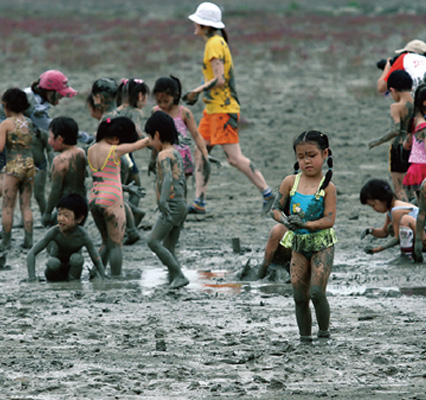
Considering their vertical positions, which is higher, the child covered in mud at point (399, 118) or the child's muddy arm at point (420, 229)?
the child covered in mud at point (399, 118)

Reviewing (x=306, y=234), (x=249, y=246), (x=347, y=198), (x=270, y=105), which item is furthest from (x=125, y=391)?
(x=270, y=105)

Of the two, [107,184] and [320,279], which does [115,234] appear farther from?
[320,279]

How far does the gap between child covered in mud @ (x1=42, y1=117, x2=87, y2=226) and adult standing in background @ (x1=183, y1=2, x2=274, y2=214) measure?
252cm

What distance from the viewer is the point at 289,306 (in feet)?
21.5

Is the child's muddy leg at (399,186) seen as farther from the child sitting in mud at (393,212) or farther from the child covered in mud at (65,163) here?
the child covered in mud at (65,163)

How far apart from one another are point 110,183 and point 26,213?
181 cm

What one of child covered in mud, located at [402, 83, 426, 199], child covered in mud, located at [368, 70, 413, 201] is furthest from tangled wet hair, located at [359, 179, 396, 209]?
child covered in mud, located at [368, 70, 413, 201]

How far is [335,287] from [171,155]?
1.77m

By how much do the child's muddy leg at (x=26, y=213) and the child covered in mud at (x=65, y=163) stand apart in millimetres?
995

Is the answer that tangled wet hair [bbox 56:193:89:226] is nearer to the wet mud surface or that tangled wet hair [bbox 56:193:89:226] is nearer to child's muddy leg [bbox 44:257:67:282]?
child's muddy leg [bbox 44:257:67:282]

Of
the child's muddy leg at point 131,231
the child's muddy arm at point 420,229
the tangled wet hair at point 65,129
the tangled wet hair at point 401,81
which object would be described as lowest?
the child's muddy leg at point 131,231

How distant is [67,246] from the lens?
7684 millimetres

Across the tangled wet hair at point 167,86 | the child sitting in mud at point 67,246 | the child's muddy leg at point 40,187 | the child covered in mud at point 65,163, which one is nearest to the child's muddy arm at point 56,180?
the child covered in mud at point 65,163

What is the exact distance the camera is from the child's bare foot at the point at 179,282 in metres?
7.34
